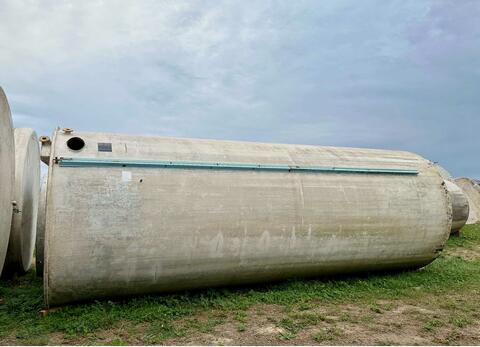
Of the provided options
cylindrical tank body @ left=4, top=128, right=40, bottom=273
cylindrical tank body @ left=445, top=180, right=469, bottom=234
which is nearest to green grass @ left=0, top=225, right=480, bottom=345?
cylindrical tank body @ left=4, top=128, right=40, bottom=273

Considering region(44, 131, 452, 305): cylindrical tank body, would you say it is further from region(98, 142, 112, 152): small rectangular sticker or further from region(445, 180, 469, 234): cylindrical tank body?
region(445, 180, 469, 234): cylindrical tank body

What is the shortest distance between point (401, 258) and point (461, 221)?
5.26 m

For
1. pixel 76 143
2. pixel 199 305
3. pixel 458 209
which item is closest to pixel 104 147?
pixel 76 143

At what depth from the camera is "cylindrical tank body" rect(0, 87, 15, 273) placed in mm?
5215

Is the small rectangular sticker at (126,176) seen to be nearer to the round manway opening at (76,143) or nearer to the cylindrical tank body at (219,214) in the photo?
the cylindrical tank body at (219,214)

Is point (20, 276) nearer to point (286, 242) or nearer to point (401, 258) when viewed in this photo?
point (286, 242)

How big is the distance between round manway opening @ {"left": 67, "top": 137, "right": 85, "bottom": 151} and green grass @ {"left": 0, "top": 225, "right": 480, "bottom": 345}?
1853 millimetres

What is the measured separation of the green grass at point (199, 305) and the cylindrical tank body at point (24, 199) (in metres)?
0.40

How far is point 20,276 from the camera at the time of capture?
7.04 metres

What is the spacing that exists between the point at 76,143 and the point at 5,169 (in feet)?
3.19

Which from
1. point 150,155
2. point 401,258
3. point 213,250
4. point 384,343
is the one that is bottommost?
point 384,343

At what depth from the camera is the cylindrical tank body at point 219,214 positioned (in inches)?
190

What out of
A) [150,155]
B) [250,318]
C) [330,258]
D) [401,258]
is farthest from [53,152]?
[401,258]

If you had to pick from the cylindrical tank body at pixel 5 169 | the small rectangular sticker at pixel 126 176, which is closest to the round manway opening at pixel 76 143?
the small rectangular sticker at pixel 126 176
